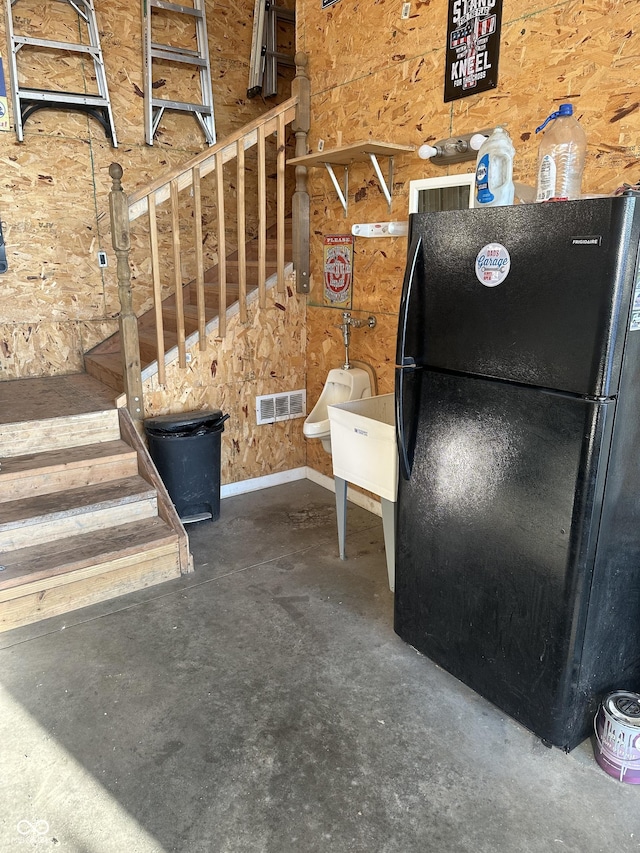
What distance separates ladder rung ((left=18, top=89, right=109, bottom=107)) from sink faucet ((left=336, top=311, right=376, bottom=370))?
7.74ft

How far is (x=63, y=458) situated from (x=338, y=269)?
2.00 meters

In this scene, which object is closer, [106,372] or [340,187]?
[340,187]

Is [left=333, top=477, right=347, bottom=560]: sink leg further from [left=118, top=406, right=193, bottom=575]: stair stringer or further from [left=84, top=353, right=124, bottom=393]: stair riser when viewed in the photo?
[left=84, top=353, right=124, bottom=393]: stair riser

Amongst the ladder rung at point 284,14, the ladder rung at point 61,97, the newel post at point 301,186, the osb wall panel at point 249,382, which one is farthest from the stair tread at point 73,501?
the ladder rung at point 284,14

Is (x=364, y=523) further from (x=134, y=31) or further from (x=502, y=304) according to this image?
(x=134, y=31)

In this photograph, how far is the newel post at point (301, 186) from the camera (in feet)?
11.8

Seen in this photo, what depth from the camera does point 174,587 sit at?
2.88 m

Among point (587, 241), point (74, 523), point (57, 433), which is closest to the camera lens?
point (587, 241)

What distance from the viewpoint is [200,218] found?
336 cm

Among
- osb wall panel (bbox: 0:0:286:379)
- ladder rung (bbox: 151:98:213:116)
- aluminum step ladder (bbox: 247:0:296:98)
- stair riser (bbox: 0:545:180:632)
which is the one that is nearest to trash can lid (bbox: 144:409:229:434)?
stair riser (bbox: 0:545:180:632)

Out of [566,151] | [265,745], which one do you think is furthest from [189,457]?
[566,151]

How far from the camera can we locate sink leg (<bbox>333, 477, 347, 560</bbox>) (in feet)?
9.98

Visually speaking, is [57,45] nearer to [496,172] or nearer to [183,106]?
[183,106]

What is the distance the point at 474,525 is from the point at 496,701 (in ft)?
2.12
